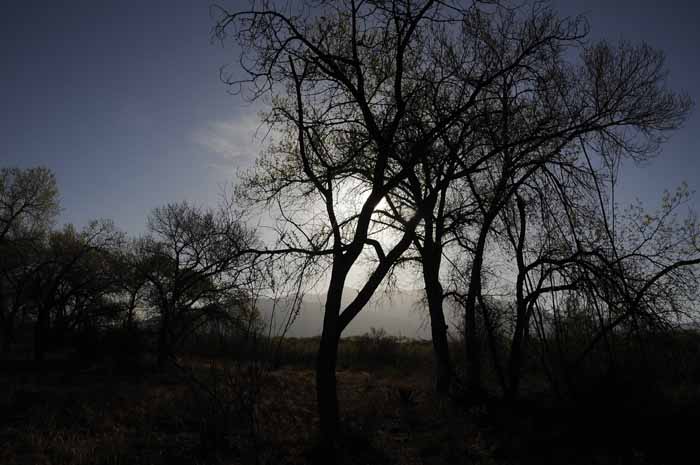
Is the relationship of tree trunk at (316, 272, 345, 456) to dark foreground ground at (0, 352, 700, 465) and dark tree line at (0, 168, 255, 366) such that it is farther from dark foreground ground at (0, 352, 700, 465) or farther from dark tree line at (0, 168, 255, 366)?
dark tree line at (0, 168, 255, 366)

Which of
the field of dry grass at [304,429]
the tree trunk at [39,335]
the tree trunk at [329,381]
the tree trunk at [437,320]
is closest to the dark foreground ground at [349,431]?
the field of dry grass at [304,429]

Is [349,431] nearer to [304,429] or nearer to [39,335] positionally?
[304,429]

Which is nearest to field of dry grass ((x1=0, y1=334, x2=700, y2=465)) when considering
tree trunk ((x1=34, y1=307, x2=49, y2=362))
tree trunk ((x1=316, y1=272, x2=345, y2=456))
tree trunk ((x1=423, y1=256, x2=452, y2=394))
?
tree trunk ((x1=316, y1=272, x2=345, y2=456))

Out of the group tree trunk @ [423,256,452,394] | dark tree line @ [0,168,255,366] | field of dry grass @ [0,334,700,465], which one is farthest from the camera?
dark tree line @ [0,168,255,366]

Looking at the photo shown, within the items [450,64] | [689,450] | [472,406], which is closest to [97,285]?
[472,406]

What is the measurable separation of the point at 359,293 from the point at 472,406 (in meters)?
3.90

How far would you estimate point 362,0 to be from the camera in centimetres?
546

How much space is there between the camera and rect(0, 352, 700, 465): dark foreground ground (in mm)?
5836

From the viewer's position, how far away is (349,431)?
688cm

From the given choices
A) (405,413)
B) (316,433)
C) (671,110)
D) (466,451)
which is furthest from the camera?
(405,413)

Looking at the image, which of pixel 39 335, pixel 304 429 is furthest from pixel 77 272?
pixel 304 429

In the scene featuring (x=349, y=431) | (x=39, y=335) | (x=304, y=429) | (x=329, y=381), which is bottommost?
(x=304, y=429)

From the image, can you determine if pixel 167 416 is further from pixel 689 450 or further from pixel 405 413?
pixel 689 450

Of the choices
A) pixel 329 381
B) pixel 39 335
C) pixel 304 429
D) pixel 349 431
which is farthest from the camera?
pixel 39 335
